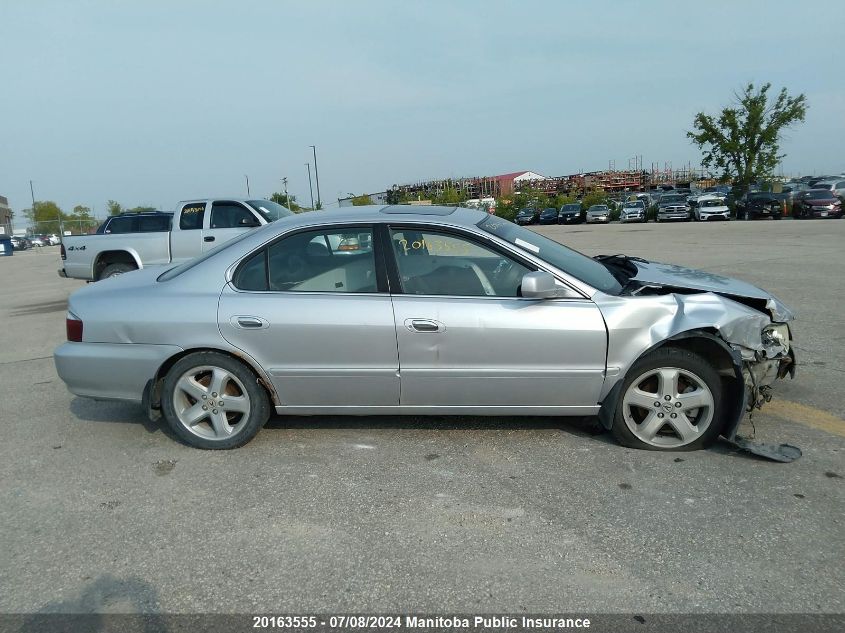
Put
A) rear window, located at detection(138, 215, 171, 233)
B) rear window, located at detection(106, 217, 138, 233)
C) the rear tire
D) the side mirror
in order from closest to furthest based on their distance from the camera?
the side mirror, the rear tire, rear window, located at detection(138, 215, 171, 233), rear window, located at detection(106, 217, 138, 233)

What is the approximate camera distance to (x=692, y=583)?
270 centimetres

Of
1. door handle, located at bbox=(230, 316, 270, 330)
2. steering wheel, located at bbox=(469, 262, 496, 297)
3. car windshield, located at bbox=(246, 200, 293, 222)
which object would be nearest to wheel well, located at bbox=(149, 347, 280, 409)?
door handle, located at bbox=(230, 316, 270, 330)

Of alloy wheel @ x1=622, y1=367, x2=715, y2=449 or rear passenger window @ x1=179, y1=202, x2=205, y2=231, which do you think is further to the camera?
rear passenger window @ x1=179, y1=202, x2=205, y2=231

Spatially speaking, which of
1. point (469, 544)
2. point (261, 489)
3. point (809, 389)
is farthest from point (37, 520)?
point (809, 389)

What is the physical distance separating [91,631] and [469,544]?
1614 mm

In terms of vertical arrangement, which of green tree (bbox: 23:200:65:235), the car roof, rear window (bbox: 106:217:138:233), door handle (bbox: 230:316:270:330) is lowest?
door handle (bbox: 230:316:270:330)

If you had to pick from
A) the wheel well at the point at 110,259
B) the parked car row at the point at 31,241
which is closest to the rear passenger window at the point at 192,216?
the wheel well at the point at 110,259

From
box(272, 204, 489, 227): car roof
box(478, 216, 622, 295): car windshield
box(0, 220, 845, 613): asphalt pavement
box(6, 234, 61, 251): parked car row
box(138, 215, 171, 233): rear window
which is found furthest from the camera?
box(6, 234, 61, 251): parked car row

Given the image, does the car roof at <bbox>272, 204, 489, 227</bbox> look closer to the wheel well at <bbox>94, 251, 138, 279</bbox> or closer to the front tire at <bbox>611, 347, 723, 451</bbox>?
the front tire at <bbox>611, 347, 723, 451</bbox>

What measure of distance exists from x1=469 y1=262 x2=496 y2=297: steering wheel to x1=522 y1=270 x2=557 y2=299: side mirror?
0.81 ft

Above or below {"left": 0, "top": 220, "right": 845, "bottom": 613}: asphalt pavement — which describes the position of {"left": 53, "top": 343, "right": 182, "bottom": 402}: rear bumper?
above

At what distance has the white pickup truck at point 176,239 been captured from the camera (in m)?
11.4

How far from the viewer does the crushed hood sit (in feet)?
13.6

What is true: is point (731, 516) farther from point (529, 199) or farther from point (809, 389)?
point (529, 199)
